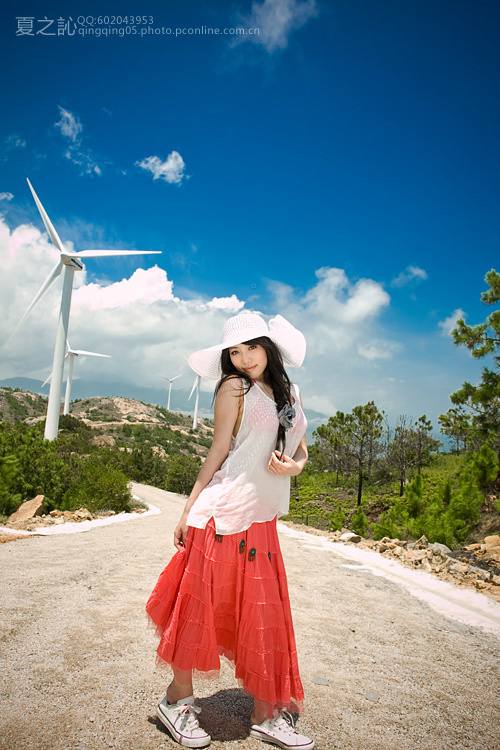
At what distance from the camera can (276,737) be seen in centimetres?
216

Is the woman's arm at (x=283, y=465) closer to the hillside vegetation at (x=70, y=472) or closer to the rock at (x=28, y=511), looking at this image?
the rock at (x=28, y=511)

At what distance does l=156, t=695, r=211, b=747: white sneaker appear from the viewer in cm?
212

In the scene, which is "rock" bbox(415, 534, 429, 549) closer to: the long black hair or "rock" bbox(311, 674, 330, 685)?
"rock" bbox(311, 674, 330, 685)

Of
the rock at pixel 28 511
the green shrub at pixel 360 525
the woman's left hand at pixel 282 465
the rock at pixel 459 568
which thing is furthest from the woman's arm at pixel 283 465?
the green shrub at pixel 360 525

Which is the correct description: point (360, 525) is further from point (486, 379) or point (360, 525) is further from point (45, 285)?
point (45, 285)

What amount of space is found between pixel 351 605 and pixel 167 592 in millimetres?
3899

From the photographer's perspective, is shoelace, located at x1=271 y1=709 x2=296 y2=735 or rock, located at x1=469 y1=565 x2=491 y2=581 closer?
shoelace, located at x1=271 y1=709 x2=296 y2=735

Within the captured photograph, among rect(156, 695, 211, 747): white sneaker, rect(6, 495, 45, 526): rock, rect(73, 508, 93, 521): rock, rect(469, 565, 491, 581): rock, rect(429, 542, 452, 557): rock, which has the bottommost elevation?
rect(73, 508, 93, 521): rock

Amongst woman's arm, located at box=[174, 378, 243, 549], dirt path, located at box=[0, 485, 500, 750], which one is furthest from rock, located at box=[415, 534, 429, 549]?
woman's arm, located at box=[174, 378, 243, 549]

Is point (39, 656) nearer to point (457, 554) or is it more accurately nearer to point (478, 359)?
point (457, 554)

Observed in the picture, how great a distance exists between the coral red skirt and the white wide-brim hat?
95 centimetres

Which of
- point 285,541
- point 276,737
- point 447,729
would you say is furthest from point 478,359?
point 276,737

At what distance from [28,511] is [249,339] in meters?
10.7

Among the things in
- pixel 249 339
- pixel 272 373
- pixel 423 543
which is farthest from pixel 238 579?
pixel 423 543
